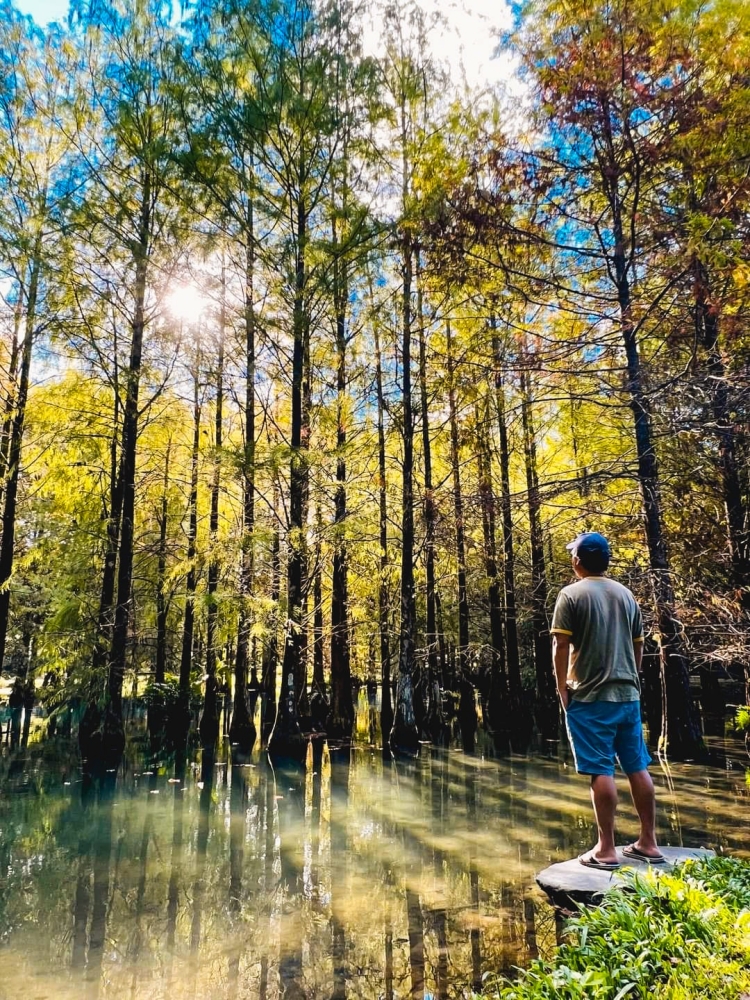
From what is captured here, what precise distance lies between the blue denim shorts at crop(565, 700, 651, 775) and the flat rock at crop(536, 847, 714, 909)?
0.50 metres

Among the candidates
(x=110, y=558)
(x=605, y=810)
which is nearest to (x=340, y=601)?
(x=110, y=558)

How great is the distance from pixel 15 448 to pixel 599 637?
44.7 feet

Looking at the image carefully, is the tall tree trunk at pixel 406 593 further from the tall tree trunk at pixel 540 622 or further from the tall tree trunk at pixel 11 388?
the tall tree trunk at pixel 11 388

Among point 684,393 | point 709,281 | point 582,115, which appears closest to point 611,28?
point 582,115

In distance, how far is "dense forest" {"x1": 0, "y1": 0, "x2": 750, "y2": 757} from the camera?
7.39 metres

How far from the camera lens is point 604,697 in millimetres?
3314

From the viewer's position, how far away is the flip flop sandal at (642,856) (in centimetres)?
328

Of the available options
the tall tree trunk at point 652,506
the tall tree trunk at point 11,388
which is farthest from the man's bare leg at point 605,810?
the tall tree trunk at point 11,388

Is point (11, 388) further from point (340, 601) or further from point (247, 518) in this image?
point (340, 601)

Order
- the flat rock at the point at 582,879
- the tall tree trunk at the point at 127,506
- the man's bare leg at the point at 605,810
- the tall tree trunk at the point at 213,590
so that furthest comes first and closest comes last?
the tall tree trunk at the point at 213,590 < the tall tree trunk at the point at 127,506 < the man's bare leg at the point at 605,810 < the flat rock at the point at 582,879

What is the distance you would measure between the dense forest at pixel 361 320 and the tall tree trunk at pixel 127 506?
0.25ft

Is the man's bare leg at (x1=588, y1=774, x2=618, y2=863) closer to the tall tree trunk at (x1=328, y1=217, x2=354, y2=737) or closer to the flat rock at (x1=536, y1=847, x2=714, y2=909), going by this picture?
the flat rock at (x1=536, y1=847, x2=714, y2=909)

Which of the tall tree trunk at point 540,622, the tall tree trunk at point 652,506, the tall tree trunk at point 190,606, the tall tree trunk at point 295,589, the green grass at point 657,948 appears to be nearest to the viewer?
the green grass at point 657,948

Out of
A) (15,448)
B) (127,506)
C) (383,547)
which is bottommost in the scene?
(383,547)
